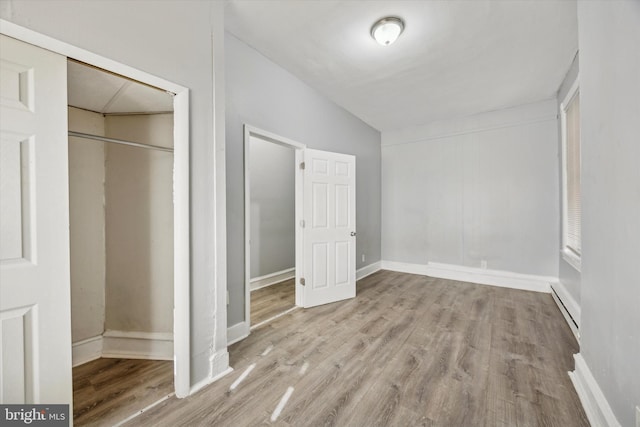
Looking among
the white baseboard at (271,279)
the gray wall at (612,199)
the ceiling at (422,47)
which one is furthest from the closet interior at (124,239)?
the gray wall at (612,199)

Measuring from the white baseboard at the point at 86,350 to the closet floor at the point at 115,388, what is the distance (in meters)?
0.05

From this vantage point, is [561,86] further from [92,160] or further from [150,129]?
[92,160]

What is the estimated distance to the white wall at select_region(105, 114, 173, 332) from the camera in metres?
2.18

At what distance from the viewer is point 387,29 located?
2.28m

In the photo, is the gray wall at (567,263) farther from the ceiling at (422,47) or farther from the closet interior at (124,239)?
the closet interior at (124,239)

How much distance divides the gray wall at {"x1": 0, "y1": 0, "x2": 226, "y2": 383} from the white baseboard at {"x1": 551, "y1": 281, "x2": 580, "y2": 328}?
3.59 m

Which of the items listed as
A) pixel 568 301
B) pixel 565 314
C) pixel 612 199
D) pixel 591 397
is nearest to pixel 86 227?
pixel 612 199

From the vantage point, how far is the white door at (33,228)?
1.10 m

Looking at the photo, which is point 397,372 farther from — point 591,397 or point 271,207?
point 271,207

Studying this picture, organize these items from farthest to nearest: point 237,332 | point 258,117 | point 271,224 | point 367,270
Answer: point 367,270 → point 271,224 → point 258,117 → point 237,332

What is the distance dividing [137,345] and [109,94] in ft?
6.81

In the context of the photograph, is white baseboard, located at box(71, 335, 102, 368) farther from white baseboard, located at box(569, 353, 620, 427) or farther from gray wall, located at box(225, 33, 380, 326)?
white baseboard, located at box(569, 353, 620, 427)

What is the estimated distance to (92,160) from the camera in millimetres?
2133

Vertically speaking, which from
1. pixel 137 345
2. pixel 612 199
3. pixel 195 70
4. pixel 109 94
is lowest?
pixel 137 345
